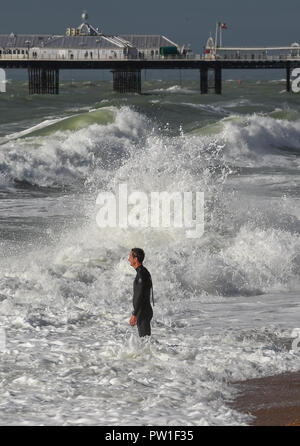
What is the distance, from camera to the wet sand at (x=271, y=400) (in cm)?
737

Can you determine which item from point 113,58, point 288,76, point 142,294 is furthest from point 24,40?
point 142,294

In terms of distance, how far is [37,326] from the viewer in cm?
1034

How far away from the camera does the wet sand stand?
7.37m

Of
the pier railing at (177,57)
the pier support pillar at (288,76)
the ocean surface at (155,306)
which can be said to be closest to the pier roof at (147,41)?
the pier railing at (177,57)

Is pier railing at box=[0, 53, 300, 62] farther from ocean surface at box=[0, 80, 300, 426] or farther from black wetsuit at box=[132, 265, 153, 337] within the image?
black wetsuit at box=[132, 265, 153, 337]

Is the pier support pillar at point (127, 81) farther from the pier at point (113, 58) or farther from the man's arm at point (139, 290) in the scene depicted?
the man's arm at point (139, 290)

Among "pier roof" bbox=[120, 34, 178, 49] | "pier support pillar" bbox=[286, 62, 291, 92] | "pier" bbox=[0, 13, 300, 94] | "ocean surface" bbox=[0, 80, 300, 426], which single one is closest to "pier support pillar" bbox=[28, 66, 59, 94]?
"pier" bbox=[0, 13, 300, 94]

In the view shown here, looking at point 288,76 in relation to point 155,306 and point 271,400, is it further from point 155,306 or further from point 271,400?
point 271,400

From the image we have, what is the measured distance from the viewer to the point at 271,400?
7.86m

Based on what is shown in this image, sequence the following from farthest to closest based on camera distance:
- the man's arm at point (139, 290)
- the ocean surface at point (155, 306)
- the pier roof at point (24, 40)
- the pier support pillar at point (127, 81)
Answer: the pier roof at point (24, 40), the pier support pillar at point (127, 81), the man's arm at point (139, 290), the ocean surface at point (155, 306)

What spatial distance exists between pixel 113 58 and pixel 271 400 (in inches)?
3490

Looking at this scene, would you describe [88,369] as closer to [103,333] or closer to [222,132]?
[103,333]

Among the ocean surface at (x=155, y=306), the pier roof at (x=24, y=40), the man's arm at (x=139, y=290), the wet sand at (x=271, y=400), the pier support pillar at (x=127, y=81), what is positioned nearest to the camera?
the wet sand at (x=271, y=400)

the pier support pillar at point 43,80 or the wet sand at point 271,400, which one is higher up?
the pier support pillar at point 43,80
